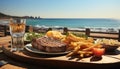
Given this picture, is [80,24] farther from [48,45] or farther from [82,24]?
[48,45]

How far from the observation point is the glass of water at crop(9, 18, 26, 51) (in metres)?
2.29

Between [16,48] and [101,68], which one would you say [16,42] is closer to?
[16,48]

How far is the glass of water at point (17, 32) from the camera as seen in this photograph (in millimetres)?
2291

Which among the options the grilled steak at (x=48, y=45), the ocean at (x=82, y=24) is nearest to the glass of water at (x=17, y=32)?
the grilled steak at (x=48, y=45)

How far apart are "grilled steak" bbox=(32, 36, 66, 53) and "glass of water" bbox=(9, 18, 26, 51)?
173mm

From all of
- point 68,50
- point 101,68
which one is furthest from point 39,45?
point 101,68

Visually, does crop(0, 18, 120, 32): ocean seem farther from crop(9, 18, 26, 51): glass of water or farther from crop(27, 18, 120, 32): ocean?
crop(9, 18, 26, 51): glass of water

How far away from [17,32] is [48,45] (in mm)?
427

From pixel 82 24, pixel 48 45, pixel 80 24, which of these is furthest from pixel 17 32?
pixel 80 24

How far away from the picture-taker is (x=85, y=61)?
1952 millimetres

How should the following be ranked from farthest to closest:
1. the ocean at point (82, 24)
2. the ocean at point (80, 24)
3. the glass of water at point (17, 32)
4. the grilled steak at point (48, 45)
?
the ocean at point (82, 24), the ocean at point (80, 24), the glass of water at point (17, 32), the grilled steak at point (48, 45)

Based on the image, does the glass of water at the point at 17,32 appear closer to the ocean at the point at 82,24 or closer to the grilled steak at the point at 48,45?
the grilled steak at the point at 48,45

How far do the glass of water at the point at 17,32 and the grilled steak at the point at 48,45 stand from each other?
0.57 feet

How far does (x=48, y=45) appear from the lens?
222 cm
